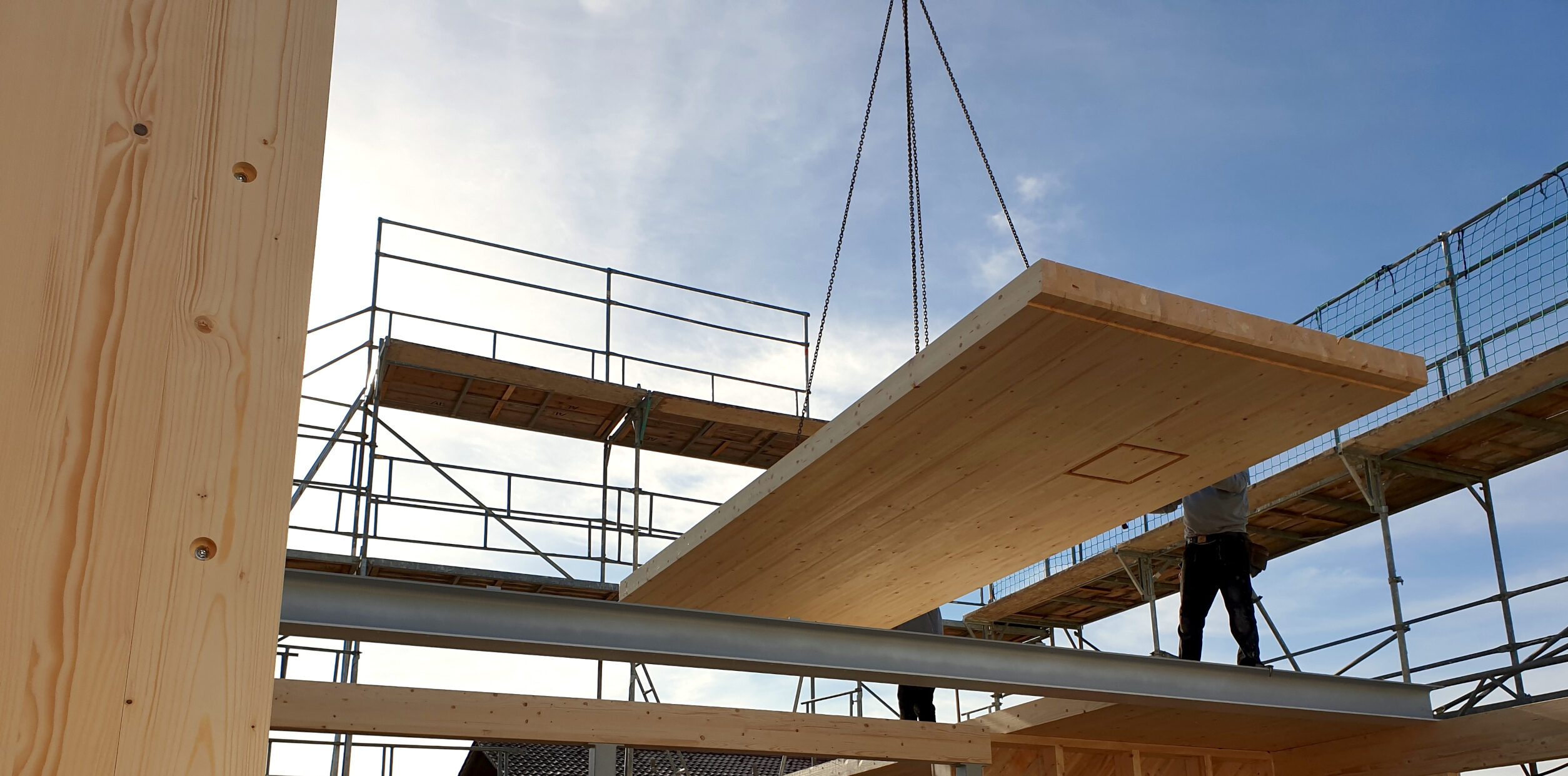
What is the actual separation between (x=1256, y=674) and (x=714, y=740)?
10.9 ft

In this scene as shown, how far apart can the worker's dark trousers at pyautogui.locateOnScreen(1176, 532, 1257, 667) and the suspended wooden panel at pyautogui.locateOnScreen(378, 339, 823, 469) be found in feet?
24.8

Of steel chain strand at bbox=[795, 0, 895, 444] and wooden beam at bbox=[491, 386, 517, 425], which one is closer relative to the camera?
steel chain strand at bbox=[795, 0, 895, 444]

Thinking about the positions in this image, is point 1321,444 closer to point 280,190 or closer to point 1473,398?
point 1473,398

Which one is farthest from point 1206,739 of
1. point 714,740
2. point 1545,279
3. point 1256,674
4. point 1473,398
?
point 1545,279

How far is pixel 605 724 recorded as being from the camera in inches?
293

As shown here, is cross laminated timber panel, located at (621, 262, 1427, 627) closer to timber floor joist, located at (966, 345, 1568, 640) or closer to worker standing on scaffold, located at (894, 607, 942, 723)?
worker standing on scaffold, located at (894, 607, 942, 723)

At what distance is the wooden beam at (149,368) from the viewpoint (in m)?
1.51

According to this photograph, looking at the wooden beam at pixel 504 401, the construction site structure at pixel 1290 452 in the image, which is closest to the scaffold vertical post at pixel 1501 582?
the construction site structure at pixel 1290 452

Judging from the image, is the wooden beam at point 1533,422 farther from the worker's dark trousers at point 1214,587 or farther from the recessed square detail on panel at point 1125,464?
the recessed square detail on panel at point 1125,464

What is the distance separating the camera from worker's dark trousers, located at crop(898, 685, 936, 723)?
33.9ft

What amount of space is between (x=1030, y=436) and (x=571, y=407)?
12.1 m

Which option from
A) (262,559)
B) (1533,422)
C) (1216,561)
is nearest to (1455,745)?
(1216,561)

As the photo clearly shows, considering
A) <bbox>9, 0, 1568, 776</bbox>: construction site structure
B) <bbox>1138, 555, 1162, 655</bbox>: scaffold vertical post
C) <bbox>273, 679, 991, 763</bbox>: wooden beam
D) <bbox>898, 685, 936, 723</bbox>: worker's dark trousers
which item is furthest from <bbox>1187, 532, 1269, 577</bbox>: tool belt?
<bbox>1138, 555, 1162, 655</bbox>: scaffold vertical post

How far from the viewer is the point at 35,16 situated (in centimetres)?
175
